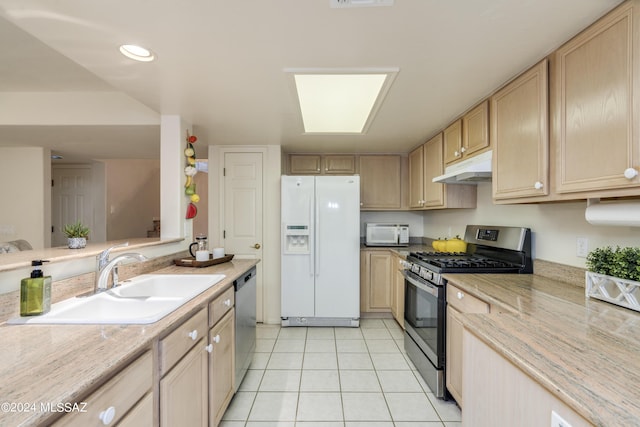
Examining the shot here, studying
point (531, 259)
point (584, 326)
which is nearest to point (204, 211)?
point (531, 259)

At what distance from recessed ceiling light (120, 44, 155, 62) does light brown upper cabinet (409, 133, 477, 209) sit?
2.43 metres

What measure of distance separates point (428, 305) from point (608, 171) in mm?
1348

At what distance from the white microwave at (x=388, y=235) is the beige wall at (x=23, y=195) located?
413 centimetres

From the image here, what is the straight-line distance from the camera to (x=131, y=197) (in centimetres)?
557

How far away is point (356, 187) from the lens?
10.4ft

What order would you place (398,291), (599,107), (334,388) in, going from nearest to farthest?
(599,107), (334,388), (398,291)

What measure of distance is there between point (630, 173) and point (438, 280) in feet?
3.69

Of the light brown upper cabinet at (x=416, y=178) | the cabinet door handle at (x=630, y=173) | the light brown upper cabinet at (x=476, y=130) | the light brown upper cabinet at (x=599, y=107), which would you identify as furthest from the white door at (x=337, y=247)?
the cabinet door handle at (x=630, y=173)

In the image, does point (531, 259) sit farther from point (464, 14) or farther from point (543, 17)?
point (464, 14)

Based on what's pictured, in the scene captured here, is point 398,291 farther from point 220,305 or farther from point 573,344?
point 573,344

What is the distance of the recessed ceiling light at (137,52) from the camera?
4.45ft

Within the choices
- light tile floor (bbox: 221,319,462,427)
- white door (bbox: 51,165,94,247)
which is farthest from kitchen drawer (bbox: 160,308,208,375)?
white door (bbox: 51,165,94,247)

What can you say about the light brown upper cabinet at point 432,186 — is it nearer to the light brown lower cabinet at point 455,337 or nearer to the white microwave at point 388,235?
the white microwave at point 388,235

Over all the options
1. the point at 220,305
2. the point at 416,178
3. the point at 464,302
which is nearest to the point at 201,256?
the point at 220,305
